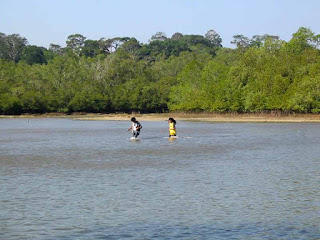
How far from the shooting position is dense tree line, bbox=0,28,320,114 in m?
118

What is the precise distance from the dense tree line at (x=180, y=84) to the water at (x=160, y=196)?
79.2 metres

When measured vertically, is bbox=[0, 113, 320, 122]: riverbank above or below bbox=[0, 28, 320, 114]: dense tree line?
below

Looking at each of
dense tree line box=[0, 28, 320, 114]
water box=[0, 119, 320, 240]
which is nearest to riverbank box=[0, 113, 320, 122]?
dense tree line box=[0, 28, 320, 114]

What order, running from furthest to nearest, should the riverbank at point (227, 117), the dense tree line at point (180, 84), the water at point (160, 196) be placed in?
the dense tree line at point (180, 84) → the riverbank at point (227, 117) → the water at point (160, 196)

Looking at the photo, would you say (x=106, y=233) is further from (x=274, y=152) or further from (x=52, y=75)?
(x=52, y=75)

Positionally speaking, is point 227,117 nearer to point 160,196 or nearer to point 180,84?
point 180,84

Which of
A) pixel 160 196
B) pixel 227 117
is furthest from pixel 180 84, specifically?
pixel 160 196

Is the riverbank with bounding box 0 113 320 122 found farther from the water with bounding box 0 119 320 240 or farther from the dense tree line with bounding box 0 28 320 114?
the water with bounding box 0 119 320 240

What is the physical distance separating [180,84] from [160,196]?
5247 inches

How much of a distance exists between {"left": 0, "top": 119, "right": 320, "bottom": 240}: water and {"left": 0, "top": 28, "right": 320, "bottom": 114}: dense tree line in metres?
79.2

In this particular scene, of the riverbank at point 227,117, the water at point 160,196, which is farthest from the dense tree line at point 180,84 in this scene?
the water at point 160,196

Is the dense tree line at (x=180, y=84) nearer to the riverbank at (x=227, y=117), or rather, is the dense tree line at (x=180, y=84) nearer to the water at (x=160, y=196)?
the riverbank at (x=227, y=117)

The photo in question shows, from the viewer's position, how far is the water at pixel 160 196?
1672 cm

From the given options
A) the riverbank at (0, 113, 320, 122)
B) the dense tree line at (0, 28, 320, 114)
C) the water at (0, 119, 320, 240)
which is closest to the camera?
the water at (0, 119, 320, 240)
